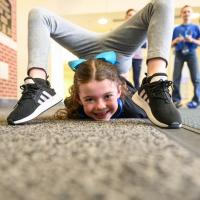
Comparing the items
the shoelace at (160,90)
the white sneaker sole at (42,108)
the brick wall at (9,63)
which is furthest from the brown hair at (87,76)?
the brick wall at (9,63)

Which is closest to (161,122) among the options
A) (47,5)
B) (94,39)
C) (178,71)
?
(94,39)

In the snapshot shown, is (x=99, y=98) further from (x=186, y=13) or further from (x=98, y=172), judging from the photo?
(x=186, y=13)

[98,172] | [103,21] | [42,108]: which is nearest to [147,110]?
[42,108]

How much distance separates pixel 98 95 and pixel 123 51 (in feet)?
1.30

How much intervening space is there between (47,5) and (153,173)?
4825mm

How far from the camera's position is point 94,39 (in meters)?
1.31

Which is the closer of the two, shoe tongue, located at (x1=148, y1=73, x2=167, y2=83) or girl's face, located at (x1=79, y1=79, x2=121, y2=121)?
Result: shoe tongue, located at (x1=148, y1=73, x2=167, y2=83)

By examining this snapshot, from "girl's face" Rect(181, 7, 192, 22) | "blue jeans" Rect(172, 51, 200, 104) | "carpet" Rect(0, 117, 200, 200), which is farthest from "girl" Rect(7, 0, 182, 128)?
"girl's face" Rect(181, 7, 192, 22)

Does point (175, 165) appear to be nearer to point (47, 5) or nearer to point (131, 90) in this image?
point (131, 90)

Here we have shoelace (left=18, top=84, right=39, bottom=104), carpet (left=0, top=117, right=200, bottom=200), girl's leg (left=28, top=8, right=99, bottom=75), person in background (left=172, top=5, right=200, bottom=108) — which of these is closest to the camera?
carpet (left=0, top=117, right=200, bottom=200)

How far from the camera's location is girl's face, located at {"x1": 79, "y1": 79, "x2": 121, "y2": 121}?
0.97 m

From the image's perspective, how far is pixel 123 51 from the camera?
1302mm

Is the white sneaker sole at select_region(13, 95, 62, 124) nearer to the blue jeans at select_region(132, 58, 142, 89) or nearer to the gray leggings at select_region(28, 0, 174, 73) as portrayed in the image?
the gray leggings at select_region(28, 0, 174, 73)

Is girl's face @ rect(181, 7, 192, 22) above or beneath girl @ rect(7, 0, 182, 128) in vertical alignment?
above
